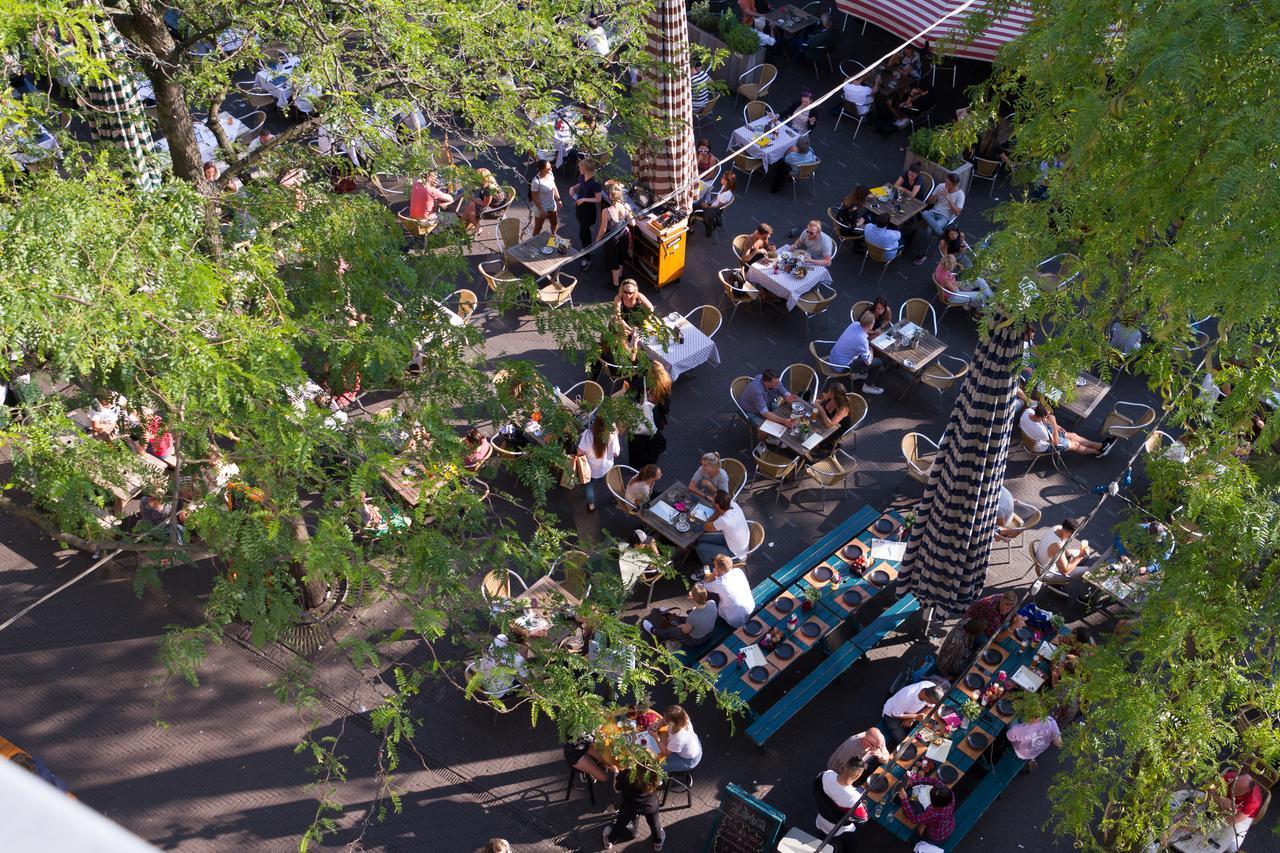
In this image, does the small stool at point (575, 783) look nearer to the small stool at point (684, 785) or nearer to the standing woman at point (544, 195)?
the small stool at point (684, 785)

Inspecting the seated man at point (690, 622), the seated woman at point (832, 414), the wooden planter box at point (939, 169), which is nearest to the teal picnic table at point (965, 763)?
the seated man at point (690, 622)

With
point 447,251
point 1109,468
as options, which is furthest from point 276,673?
point 1109,468

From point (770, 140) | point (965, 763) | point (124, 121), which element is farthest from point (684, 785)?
point (770, 140)

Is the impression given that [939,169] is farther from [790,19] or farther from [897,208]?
[790,19]

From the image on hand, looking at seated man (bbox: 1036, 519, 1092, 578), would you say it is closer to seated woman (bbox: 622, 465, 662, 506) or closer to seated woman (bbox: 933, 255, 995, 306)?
seated woman (bbox: 933, 255, 995, 306)

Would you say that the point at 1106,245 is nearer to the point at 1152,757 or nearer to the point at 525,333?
the point at 1152,757

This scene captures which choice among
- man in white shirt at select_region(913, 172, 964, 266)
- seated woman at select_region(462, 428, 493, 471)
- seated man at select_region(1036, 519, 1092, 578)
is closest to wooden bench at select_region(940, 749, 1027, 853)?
seated man at select_region(1036, 519, 1092, 578)

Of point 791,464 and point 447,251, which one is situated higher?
point 447,251
